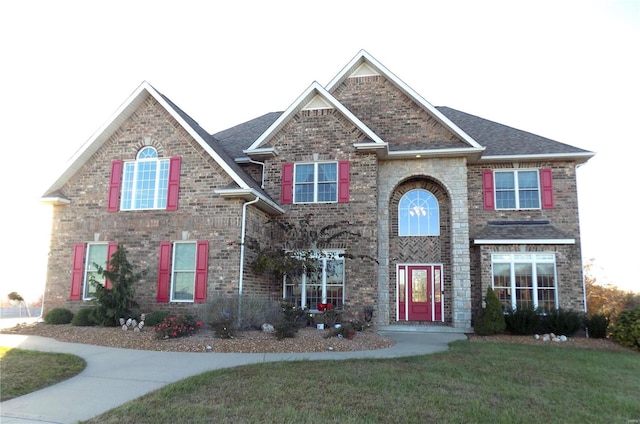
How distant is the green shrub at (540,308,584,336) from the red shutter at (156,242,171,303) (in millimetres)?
11778

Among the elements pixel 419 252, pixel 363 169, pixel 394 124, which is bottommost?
pixel 419 252

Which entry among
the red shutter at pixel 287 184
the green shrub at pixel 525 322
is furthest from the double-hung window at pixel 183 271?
the green shrub at pixel 525 322

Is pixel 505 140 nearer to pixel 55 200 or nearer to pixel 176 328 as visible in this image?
pixel 176 328

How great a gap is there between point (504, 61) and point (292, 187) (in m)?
7.96

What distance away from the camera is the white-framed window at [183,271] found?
45.7 ft

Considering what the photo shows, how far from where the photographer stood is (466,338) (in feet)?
44.3

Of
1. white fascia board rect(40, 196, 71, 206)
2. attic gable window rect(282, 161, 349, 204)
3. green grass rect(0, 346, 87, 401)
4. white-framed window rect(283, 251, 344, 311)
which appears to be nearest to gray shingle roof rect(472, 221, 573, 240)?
white-framed window rect(283, 251, 344, 311)

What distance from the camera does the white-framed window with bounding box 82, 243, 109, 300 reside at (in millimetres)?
14648

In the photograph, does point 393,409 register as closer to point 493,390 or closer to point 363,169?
point 493,390

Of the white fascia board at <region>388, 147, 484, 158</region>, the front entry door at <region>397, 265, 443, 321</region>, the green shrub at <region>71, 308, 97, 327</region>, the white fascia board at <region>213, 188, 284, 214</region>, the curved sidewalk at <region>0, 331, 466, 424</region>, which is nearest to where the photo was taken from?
the curved sidewalk at <region>0, 331, 466, 424</region>

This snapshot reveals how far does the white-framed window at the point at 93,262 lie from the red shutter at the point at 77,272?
0.12 metres

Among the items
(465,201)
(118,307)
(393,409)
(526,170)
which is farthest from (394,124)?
(393,409)

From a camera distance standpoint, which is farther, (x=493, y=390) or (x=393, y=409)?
(x=493, y=390)

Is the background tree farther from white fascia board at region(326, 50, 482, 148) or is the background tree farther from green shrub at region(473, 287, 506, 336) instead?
green shrub at region(473, 287, 506, 336)
